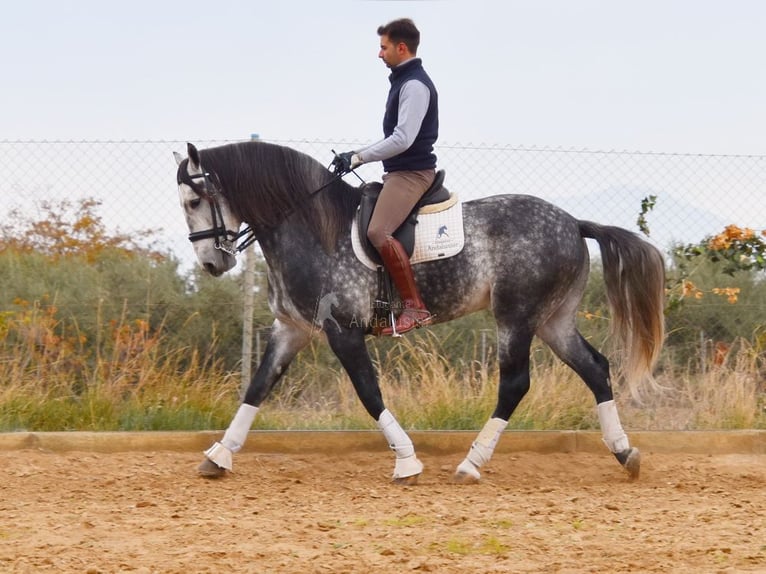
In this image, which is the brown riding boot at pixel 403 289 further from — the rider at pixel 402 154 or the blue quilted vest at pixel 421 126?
the blue quilted vest at pixel 421 126

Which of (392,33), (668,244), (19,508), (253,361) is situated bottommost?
(19,508)

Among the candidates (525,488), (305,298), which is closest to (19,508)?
(305,298)

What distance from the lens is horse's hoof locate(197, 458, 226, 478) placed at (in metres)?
6.96

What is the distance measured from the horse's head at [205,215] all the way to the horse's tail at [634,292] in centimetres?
226

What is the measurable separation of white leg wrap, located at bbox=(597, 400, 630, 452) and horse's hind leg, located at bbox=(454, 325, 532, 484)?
52 cm

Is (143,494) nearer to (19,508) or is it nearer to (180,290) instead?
(19,508)

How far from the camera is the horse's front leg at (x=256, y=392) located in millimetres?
6969

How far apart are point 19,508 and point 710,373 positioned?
18.3 ft

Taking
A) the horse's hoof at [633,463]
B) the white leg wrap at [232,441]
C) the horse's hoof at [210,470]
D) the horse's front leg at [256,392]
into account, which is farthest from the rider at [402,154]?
the horse's hoof at [633,463]

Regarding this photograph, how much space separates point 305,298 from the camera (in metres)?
6.93

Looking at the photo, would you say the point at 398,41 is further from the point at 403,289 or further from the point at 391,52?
the point at 403,289

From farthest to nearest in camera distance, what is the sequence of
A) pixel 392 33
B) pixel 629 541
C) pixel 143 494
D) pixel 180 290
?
pixel 180 290, pixel 392 33, pixel 143 494, pixel 629 541

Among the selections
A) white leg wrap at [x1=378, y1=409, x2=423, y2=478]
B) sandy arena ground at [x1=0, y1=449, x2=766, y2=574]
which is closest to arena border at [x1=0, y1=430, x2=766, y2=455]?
sandy arena ground at [x1=0, y1=449, x2=766, y2=574]

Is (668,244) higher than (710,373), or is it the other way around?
(668,244)
